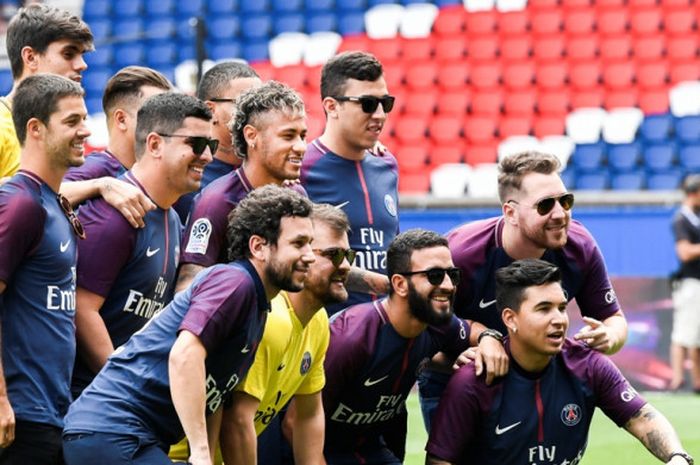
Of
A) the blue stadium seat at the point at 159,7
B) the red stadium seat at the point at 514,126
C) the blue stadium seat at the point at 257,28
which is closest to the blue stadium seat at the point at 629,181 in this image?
the red stadium seat at the point at 514,126

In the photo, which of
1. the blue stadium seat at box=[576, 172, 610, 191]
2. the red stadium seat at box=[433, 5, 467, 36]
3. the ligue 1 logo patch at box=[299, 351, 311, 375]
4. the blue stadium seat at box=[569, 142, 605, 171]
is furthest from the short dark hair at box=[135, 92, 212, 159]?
the red stadium seat at box=[433, 5, 467, 36]

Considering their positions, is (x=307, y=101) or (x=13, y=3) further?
(x=13, y=3)

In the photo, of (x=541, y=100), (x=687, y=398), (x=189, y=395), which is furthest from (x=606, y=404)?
(x=541, y=100)

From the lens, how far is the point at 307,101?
712 inches

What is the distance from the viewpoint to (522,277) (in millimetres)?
6320

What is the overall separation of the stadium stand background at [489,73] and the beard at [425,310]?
Result: 844cm

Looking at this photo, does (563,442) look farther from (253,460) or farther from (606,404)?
(253,460)

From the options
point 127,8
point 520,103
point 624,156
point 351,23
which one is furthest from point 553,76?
point 127,8

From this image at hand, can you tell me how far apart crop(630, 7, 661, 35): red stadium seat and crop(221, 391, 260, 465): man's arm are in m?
13.0

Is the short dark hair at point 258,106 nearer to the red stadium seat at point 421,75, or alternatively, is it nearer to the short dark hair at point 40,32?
the short dark hair at point 40,32

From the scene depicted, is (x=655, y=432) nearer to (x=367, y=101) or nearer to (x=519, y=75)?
(x=367, y=101)

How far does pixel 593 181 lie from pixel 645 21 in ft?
8.31

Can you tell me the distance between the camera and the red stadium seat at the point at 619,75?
17.3 meters

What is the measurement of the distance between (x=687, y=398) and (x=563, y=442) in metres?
6.39
